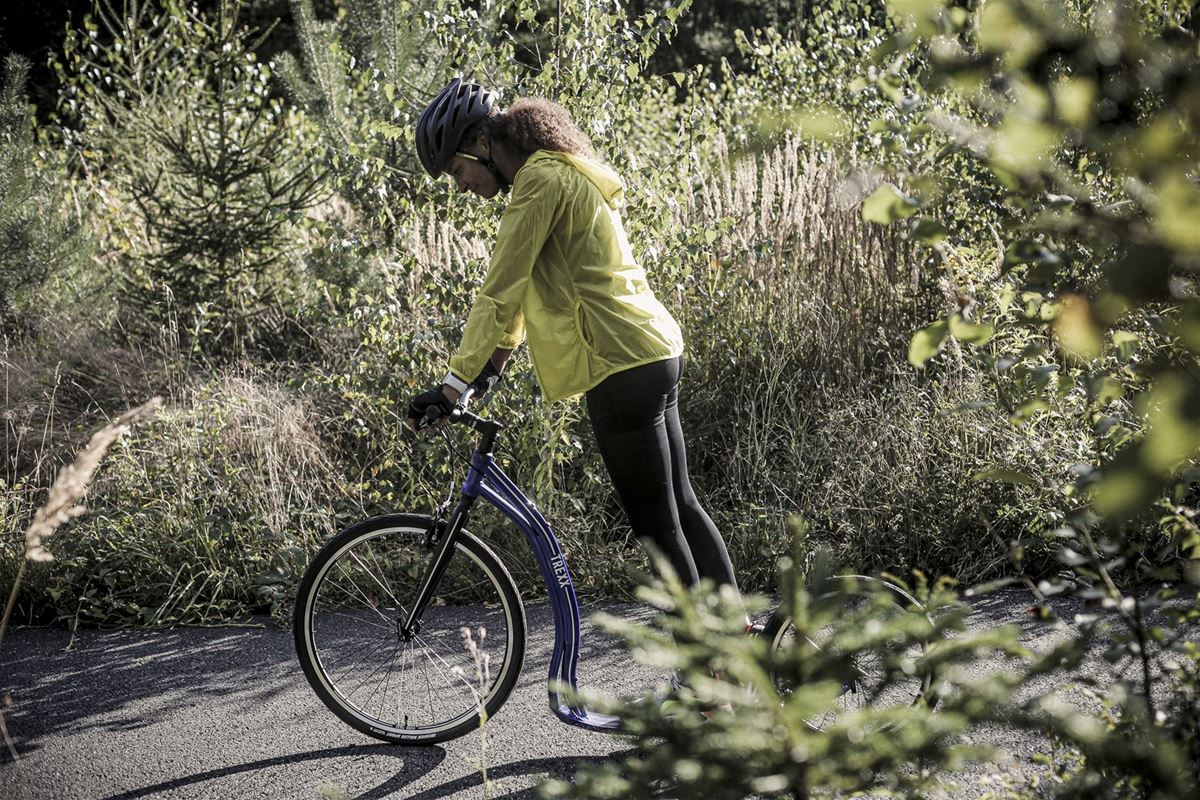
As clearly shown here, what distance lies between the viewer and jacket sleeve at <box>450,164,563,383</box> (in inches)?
127

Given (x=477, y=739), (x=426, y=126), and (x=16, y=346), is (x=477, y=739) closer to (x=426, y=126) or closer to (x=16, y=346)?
(x=426, y=126)

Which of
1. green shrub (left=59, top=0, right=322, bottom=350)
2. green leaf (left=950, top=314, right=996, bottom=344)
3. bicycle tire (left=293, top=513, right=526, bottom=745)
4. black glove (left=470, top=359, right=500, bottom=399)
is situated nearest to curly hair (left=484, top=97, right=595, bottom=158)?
black glove (left=470, top=359, right=500, bottom=399)

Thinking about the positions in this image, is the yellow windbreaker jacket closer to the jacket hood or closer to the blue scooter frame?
the jacket hood

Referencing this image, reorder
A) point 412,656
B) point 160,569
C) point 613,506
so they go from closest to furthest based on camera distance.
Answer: point 412,656, point 160,569, point 613,506

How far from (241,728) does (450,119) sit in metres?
2.20

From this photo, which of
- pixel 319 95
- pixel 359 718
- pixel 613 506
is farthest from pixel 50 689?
pixel 319 95

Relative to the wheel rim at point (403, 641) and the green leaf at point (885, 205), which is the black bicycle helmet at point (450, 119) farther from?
the green leaf at point (885, 205)

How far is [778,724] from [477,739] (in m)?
2.54

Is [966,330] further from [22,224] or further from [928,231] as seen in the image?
[22,224]

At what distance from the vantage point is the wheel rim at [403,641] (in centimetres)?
376

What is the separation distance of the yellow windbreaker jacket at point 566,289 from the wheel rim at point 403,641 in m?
0.74

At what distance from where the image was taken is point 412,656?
4.20 metres

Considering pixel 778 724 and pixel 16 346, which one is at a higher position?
pixel 16 346

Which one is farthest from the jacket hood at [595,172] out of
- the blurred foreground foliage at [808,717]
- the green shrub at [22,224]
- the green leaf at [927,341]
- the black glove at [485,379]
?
the green shrub at [22,224]
